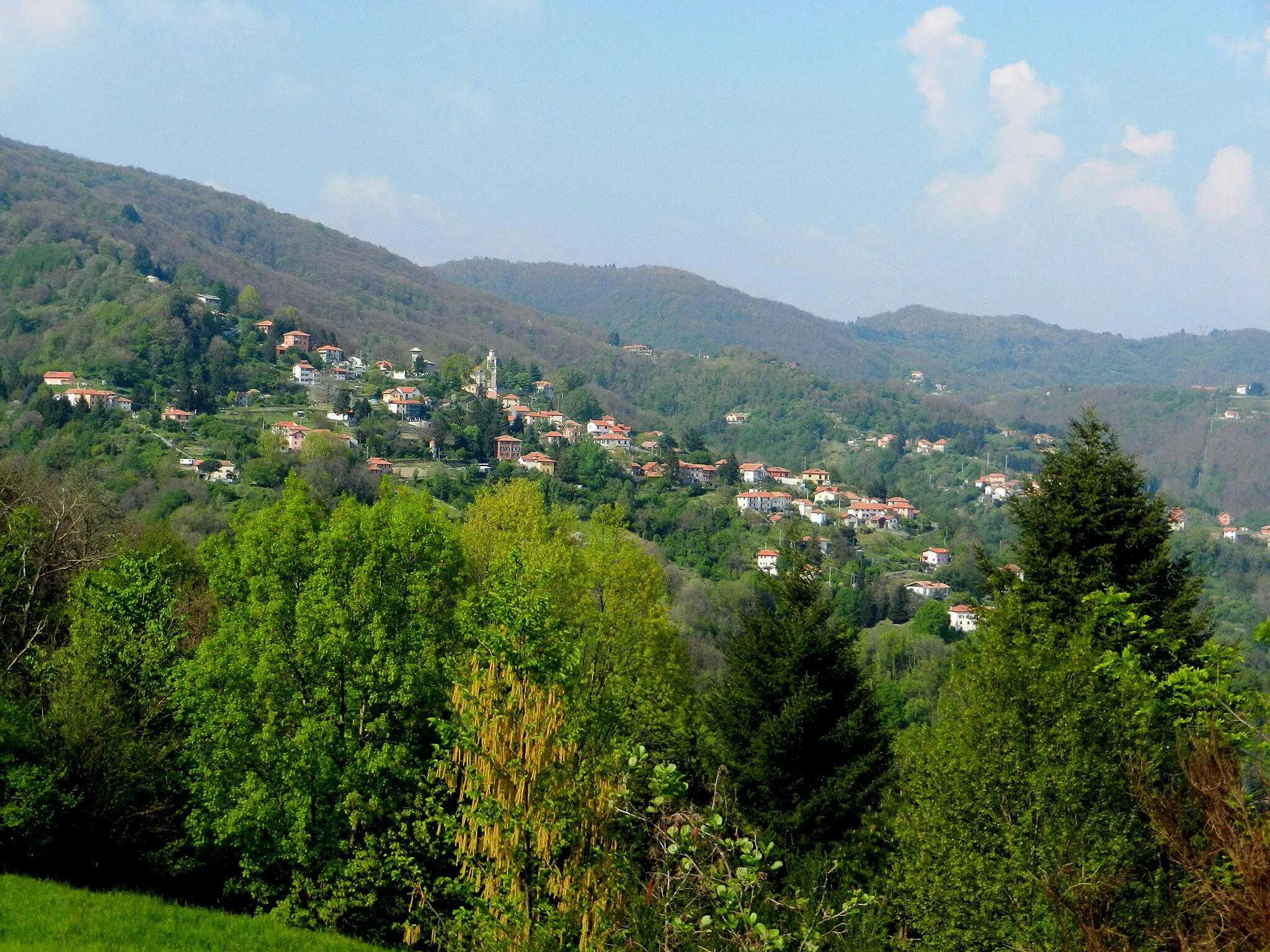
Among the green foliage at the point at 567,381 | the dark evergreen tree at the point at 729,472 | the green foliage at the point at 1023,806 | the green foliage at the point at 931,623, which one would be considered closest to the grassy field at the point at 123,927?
the green foliage at the point at 1023,806

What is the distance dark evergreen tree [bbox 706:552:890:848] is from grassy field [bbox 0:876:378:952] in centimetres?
679

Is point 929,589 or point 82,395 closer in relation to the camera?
point 82,395

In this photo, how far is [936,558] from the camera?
349ft

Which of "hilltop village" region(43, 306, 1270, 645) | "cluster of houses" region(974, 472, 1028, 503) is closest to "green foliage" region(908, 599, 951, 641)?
"hilltop village" region(43, 306, 1270, 645)

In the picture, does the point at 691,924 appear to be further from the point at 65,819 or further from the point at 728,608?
the point at 728,608

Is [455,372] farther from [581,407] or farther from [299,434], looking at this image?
[299,434]

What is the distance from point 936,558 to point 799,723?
93853 millimetres

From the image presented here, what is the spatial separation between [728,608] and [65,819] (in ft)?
170

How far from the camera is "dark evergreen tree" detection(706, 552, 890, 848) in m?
16.6

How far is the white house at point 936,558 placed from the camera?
106 m

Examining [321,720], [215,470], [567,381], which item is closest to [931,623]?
[215,470]

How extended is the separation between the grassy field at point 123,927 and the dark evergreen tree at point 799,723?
679cm

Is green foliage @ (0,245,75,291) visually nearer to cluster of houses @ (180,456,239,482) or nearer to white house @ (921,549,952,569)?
cluster of houses @ (180,456,239,482)

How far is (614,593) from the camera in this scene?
77.3ft
